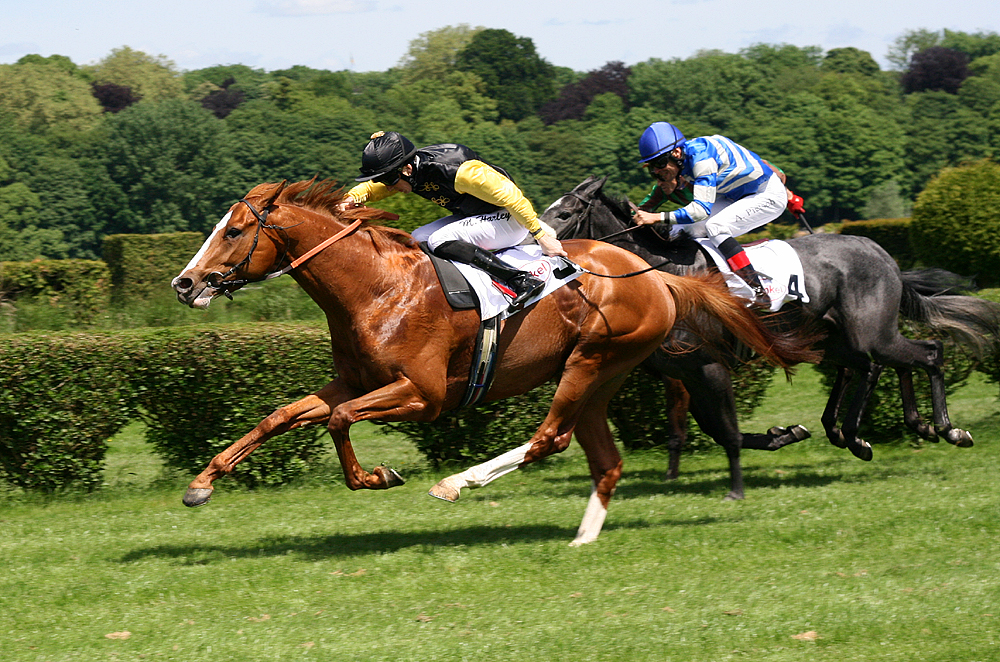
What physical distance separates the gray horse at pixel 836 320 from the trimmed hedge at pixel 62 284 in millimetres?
9231

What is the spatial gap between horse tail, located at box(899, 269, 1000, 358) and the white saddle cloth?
3.49 metres

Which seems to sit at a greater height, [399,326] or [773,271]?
[399,326]

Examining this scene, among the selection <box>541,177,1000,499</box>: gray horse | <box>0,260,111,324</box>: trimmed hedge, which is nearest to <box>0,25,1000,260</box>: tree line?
<box>0,260,111,324</box>: trimmed hedge

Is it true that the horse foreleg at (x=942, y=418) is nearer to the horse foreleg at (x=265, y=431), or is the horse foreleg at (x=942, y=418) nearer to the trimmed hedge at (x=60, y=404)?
the horse foreleg at (x=265, y=431)

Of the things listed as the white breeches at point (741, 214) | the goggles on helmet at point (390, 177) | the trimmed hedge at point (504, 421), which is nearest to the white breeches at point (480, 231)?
the goggles on helmet at point (390, 177)

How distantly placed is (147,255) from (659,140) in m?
20.9

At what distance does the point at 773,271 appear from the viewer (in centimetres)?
735

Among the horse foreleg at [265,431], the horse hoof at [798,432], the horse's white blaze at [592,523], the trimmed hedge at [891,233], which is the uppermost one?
the horse foreleg at [265,431]

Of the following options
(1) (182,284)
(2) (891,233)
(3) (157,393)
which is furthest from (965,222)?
(2) (891,233)

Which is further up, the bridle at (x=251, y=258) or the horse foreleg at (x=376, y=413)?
the bridle at (x=251, y=258)

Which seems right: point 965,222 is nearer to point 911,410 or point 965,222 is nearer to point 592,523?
point 911,410

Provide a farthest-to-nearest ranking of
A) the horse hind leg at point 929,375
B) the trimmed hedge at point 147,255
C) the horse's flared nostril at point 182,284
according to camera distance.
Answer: the trimmed hedge at point 147,255
the horse hind leg at point 929,375
the horse's flared nostril at point 182,284

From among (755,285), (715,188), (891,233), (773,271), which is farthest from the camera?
(891,233)

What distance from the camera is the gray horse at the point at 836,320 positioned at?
286 inches
